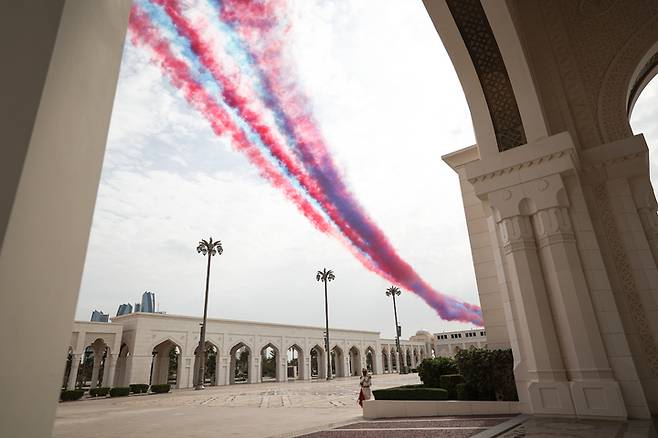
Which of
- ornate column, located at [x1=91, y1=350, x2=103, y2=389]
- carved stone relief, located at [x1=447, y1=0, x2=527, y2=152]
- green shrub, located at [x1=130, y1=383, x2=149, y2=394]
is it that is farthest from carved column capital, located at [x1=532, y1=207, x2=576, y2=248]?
ornate column, located at [x1=91, y1=350, x2=103, y2=389]

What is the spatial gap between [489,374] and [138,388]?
957 inches

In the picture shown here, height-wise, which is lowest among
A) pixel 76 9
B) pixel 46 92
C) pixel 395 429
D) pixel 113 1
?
pixel 395 429

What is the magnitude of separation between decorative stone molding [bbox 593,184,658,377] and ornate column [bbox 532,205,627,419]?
893 mm

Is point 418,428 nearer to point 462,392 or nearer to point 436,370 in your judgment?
point 462,392

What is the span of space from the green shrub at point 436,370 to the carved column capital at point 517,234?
15.0 ft

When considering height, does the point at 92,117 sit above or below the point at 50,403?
above

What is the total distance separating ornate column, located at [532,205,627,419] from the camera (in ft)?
19.6

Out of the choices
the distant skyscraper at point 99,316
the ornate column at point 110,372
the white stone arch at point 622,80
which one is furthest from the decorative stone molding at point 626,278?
the distant skyscraper at point 99,316

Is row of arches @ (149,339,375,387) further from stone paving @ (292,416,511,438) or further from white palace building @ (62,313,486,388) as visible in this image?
stone paving @ (292,416,511,438)

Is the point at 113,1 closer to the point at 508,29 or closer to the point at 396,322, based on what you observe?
the point at 508,29

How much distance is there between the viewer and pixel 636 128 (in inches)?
365

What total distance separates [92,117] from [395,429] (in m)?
7.28

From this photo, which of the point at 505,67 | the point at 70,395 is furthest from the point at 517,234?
the point at 70,395

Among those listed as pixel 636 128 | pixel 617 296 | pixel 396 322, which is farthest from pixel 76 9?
pixel 396 322
